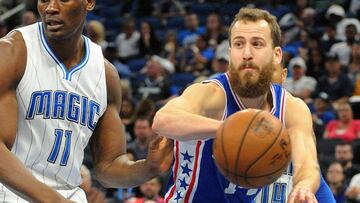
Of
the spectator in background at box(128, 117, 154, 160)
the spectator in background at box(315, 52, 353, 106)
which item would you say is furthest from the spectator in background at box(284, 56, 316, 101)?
the spectator in background at box(128, 117, 154, 160)

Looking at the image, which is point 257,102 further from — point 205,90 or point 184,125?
point 184,125

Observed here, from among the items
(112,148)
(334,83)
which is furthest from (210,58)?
(112,148)

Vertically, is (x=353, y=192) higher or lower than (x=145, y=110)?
higher

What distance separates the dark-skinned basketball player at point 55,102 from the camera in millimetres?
4746

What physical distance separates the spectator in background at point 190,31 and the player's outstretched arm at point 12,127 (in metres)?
11.7

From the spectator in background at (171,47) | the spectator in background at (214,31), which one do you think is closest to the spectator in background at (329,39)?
the spectator in background at (214,31)

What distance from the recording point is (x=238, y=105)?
5.02 metres

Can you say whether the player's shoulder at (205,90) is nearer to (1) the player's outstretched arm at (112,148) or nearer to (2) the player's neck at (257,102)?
(2) the player's neck at (257,102)

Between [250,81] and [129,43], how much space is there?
487 inches

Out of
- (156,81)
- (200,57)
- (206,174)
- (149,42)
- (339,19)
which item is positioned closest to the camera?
(206,174)

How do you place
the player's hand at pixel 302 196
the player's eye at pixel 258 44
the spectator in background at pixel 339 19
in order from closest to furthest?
1. the player's hand at pixel 302 196
2. the player's eye at pixel 258 44
3. the spectator in background at pixel 339 19

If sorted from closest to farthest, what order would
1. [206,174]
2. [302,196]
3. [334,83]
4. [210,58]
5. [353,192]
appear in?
→ [302,196] → [206,174] → [353,192] → [334,83] → [210,58]

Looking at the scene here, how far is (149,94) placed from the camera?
14.4 metres

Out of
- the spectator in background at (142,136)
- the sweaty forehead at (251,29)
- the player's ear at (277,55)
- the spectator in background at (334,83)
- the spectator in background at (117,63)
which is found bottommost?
the spectator in background at (117,63)
